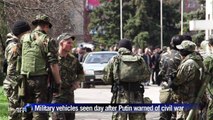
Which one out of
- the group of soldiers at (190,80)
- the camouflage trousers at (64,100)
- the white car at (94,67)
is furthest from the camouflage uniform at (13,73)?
the white car at (94,67)

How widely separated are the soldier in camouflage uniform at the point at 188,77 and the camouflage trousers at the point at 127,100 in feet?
1.91

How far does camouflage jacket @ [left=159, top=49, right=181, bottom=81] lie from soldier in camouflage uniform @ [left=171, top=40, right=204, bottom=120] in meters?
0.18

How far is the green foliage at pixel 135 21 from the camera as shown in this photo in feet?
213

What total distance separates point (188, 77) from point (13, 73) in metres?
3.06

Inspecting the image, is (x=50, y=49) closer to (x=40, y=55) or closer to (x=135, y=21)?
(x=40, y=55)

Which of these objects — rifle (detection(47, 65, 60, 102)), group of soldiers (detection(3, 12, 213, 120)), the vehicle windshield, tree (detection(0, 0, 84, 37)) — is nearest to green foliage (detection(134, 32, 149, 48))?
the vehicle windshield

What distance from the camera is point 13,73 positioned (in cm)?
984

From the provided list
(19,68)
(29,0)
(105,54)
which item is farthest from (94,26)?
(19,68)

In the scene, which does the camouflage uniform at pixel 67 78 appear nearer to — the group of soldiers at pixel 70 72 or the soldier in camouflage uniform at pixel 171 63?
the group of soldiers at pixel 70 72

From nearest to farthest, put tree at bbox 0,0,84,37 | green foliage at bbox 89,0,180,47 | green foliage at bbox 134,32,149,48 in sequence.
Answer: tree at bbox 0,0,84,37, green foliage at bbox 134,32,149,48, green foliage at bbox 89,0,180,47

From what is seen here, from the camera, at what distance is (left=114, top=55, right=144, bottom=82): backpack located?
28.9 feet

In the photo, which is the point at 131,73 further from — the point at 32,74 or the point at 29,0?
the point at 29,0

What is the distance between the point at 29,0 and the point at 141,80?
43.8 feet

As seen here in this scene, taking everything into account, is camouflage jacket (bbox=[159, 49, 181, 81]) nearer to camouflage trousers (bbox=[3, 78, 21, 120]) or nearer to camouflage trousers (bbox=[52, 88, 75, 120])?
camouflage trousers (bbox=[52, 88, 75, 120])
